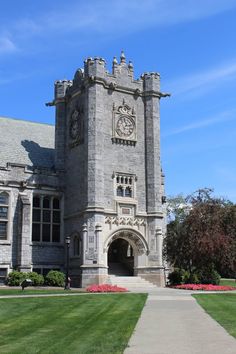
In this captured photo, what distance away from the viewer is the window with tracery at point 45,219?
4106 centimetres

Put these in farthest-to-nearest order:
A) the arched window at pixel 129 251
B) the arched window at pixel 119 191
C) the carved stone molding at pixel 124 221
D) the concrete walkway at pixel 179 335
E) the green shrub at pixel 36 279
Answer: the arched window at pixel 129 251 < the arched window at pixel 119 191 < the carved stone molding at pixel 124 221 < the green shrub at pixel 36 279 < the concrete walkway at pixel 179 335

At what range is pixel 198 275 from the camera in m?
39.1

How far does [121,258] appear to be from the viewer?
145 ft

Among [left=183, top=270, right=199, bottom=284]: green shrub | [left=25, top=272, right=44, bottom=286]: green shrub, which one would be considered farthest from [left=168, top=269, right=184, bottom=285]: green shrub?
[left=25, top=272, right=44, bottom=286]: green shrub

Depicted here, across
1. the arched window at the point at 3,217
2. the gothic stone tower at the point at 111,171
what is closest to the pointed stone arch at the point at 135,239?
the gothic stone tower at the point at 111,171

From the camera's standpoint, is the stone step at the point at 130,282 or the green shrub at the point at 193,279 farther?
the green shrub at the point at 193,279

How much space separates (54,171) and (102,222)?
718 cm

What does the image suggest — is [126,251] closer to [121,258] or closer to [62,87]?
[121,258]

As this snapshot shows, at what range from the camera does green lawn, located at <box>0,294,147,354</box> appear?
10.2 m

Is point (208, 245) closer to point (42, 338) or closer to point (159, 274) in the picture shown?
point (159, 274)

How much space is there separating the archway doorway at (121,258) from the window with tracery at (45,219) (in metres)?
5.32

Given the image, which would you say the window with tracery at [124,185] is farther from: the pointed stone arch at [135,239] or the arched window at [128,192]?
the pointed stone arch at [135,239]

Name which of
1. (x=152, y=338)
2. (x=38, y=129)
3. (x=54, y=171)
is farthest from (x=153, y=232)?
(x=152, y=338)

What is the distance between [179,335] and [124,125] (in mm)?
30966
